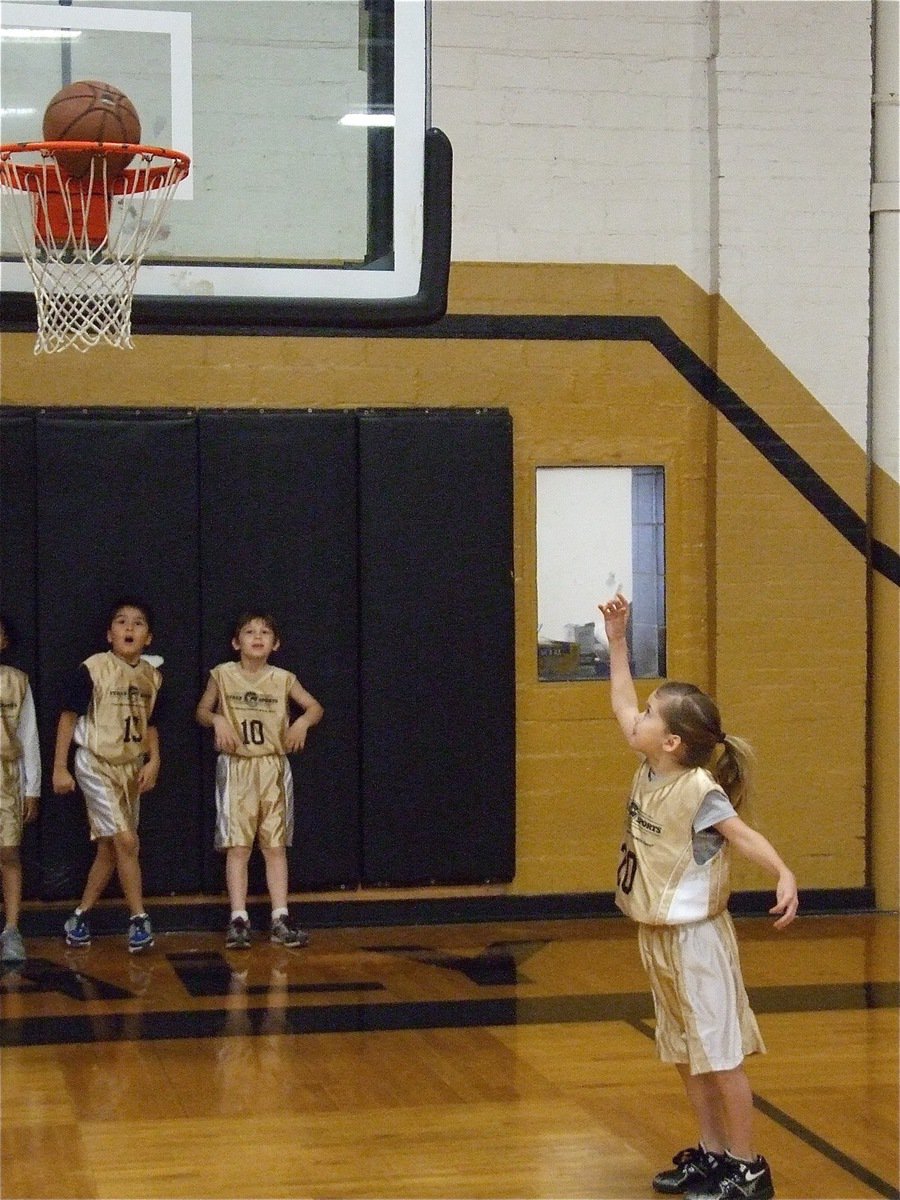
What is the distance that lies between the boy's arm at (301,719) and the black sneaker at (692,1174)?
11.4 feet

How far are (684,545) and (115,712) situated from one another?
2.79 meters

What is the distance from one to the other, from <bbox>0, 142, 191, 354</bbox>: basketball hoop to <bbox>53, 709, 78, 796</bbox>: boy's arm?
228 centimetres

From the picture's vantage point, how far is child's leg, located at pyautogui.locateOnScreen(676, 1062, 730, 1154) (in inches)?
169

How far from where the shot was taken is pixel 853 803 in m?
8.36

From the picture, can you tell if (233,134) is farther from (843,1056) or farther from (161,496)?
(843,1056)

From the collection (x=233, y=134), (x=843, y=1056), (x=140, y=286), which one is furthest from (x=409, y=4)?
(x=843, y=1056)

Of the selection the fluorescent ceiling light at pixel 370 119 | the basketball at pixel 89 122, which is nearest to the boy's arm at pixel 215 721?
the fluorescent ceiling light at pixel 370 119

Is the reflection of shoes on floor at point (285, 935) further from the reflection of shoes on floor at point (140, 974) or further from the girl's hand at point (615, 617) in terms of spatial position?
the girl's hand at point (615, 617)

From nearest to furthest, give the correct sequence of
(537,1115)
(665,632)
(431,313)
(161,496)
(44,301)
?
(537,1115) → (44,301) → (431,313) → (161,496) → (665,632)

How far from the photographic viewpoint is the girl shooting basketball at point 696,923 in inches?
165

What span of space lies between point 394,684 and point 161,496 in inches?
53.1

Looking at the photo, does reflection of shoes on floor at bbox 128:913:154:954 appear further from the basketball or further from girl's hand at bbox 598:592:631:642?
girl's hand at bbox 598:592:631:642

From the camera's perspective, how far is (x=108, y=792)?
7316 mm

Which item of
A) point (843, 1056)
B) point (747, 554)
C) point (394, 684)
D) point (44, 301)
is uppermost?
point (44, 301)
